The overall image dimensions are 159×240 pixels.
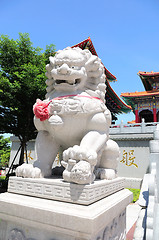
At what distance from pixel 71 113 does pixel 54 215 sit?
90 centimetres

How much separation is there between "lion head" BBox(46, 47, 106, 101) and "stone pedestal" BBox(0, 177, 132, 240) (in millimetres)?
989

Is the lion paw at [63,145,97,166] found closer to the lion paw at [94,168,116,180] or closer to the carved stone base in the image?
the carved stone base

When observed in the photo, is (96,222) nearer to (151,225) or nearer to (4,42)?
(151,225)

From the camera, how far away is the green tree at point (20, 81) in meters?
5.77

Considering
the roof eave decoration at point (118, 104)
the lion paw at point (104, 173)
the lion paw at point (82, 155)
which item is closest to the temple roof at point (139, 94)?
the roof eave decoration at point (118, 104)

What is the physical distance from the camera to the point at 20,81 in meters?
5.96

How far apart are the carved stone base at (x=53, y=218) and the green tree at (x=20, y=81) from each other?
446cm

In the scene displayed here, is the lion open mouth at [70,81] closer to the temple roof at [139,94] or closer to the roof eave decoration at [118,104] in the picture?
the temple roof at [139,94]

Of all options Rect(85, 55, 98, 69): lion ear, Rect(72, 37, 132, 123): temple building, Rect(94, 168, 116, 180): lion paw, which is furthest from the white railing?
Rect(85, 55, 98, 69): lion ear

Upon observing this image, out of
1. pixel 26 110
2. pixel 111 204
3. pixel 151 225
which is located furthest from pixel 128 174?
pixel 111 204

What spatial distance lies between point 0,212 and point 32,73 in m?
4.84

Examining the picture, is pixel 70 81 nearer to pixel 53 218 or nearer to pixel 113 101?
pixel 53 218

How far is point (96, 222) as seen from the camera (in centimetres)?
127

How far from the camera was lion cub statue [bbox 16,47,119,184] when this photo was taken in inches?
69.4
